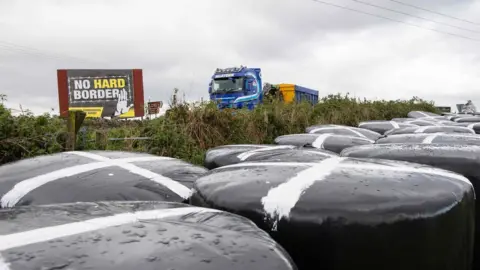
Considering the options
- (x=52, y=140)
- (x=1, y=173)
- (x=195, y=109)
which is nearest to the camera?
(x=1, y=173)

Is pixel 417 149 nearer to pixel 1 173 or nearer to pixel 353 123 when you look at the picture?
pixel 1 173

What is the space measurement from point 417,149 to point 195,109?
5.88 meters

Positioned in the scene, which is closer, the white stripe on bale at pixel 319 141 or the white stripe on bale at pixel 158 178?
the white stripe on bale at pixel 158 178

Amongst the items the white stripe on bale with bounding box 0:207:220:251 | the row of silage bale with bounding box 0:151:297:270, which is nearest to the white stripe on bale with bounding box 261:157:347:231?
the row of silage bale with bounding box 0:151:297:270

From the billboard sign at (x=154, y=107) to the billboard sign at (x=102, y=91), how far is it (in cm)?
1061

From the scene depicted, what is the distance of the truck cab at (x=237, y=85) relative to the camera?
18203mm

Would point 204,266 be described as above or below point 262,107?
below

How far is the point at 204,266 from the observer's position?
95 cm

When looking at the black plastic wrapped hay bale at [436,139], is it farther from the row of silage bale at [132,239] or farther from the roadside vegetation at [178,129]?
the roadside vegetation at [178,129]

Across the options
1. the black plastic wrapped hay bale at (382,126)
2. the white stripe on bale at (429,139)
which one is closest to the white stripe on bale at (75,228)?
the white stripe on bale at (429,139)

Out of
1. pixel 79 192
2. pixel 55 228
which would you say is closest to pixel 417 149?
pixel 79 192

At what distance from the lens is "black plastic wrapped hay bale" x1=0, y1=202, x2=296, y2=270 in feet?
3.01

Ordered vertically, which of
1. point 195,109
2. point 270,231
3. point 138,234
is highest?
point 195,109

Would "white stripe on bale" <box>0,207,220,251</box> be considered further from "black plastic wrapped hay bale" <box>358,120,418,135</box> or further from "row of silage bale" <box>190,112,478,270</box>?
"black plastic wrapped hay bale" <box>358,120,418,135</box>
